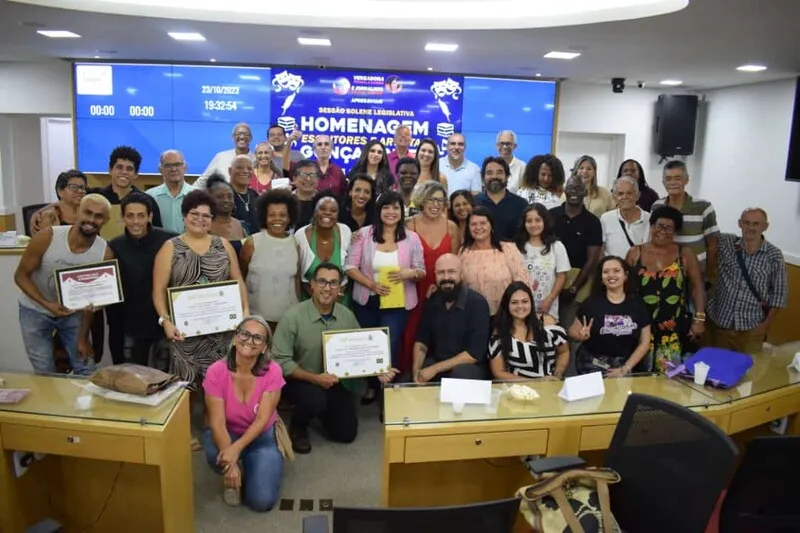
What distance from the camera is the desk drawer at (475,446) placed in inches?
102

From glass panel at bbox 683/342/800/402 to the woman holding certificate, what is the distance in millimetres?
1744

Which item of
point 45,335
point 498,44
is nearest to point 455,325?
point 45,335

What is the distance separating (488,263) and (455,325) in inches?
19.0

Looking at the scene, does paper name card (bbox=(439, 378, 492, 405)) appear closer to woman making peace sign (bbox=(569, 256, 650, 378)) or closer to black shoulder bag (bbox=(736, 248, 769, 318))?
woman making peace sign (bbox=(569, 256, 650, 378))

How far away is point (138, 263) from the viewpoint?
11.9ft

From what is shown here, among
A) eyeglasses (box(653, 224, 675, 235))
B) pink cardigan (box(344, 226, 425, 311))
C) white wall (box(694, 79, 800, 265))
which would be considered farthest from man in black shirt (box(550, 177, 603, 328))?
white wall (box(694, 79, 800, 265))

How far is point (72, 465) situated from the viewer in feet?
9.62

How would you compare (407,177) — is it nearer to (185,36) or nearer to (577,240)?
(577,240)

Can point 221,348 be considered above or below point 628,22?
below

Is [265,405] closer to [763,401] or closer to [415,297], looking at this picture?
[415,297]

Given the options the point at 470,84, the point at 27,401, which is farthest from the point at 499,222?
the point at 470,84

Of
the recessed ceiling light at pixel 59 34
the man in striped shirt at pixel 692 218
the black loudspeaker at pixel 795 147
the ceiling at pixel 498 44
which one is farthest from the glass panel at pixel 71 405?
the black loudspeaker at pixel 795 147

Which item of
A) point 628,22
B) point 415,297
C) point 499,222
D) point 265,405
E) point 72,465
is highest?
point 628,22

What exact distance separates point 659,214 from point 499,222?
1.09 m
